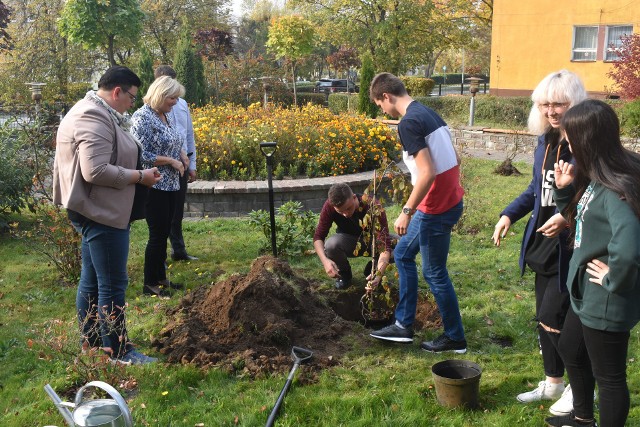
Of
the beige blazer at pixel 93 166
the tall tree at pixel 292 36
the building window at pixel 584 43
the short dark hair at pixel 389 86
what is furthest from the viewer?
the tall tree at pixel 292 36

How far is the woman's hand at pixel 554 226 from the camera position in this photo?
305cm

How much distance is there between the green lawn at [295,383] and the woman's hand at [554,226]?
3.26 ft

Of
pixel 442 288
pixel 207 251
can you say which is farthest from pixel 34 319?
pixel 442 288

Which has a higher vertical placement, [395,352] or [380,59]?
[380,59]

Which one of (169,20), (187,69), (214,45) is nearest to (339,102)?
(214,45)

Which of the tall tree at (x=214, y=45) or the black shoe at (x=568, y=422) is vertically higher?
the tall tree at (x=214, y=45)

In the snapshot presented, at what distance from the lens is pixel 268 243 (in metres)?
6.49

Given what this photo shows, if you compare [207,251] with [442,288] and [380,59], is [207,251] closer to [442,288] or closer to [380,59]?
[442,288]

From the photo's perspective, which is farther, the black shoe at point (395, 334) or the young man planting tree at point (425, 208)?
the black shoe at point (395, 334)

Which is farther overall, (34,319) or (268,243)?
(268,243)

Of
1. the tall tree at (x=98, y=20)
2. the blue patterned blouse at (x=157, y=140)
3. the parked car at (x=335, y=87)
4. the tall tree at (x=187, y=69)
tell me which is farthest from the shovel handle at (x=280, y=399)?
the parked car at (x=335, y=87)

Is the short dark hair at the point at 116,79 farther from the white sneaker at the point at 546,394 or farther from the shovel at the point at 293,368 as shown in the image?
the white sneaker at the point at 546,394

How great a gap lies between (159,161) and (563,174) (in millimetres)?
3252

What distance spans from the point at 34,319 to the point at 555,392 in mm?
3755
